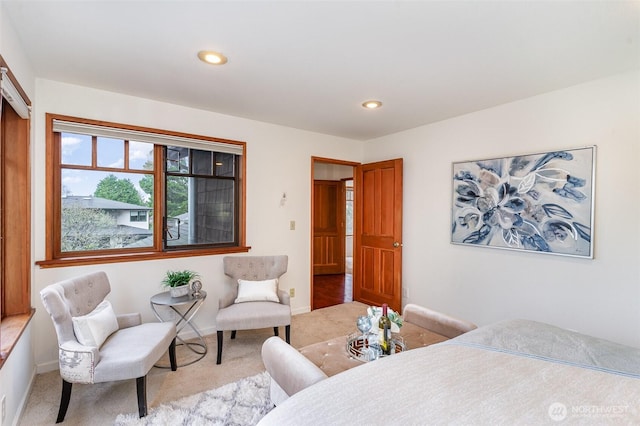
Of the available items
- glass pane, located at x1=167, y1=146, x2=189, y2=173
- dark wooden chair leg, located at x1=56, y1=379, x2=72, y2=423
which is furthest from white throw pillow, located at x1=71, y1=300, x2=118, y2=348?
glass pane, located at x1=167, y1=146, x2=189, y2=173

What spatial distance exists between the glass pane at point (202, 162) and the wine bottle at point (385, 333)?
99.4 inches

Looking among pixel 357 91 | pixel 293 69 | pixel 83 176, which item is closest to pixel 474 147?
pixel 357 91

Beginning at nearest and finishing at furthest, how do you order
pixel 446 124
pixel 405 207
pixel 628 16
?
pixel 628 16
pixel 446 124
pixel 405 207

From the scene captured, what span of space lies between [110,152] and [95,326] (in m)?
1.65

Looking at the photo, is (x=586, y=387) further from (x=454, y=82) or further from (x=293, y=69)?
(x=293, y=69)

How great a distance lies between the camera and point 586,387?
3.58ft

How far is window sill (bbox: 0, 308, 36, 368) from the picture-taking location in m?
1.64

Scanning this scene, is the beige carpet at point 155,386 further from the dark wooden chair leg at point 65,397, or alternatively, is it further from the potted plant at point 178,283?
the potted plant at point 178,283

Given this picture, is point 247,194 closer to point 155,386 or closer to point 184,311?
point 184,311

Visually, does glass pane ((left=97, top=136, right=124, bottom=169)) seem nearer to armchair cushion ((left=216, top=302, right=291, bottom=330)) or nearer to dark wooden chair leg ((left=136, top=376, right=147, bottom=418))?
armchair cushion ((left=216, top=302, right=291, bottom=330))

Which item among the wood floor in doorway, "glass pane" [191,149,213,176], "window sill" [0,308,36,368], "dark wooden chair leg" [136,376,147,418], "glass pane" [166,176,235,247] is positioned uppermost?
"glass pane" [191,149,213,176]

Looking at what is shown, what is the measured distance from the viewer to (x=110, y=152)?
2854 millimetres

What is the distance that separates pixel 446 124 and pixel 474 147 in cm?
46

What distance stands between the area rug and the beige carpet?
99 mm
